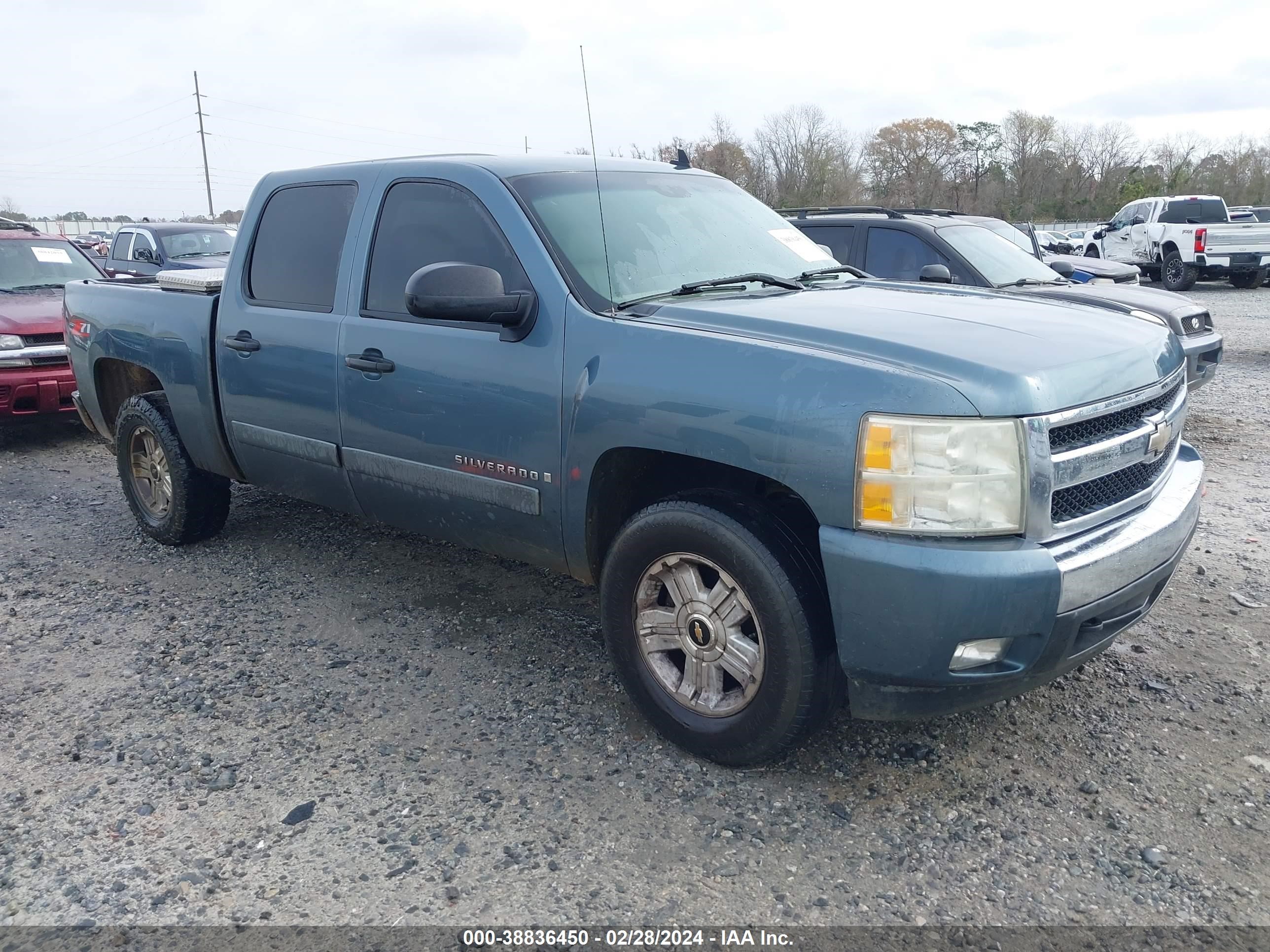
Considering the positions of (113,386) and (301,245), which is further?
(113,386)

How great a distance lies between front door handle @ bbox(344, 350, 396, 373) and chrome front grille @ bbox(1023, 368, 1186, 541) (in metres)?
2.29

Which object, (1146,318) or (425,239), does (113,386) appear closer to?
(425,239)

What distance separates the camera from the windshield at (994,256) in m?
7.66

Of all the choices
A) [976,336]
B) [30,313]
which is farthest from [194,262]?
[976,336]

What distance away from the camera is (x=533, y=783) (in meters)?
3.02

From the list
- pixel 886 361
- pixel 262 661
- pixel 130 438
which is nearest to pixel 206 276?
pixel 130 438

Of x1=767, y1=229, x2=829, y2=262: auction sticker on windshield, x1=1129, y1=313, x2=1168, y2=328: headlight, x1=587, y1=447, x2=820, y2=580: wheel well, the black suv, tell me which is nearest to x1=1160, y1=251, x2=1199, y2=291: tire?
the black suv

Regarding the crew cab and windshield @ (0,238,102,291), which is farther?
the crew cab

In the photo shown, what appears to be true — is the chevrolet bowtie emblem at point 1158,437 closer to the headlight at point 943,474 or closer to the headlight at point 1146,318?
the headlight at point 1146,318

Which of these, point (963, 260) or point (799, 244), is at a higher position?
point (799, 244)

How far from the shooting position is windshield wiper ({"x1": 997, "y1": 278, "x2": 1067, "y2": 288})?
760 cm

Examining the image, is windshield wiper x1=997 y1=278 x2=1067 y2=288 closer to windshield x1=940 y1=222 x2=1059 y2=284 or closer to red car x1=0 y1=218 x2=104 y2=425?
windshield x1=940 y1=222 x2=1059 y2=284

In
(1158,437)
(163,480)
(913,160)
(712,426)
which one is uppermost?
(913,160)

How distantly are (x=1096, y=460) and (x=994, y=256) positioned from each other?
574 centimetres
